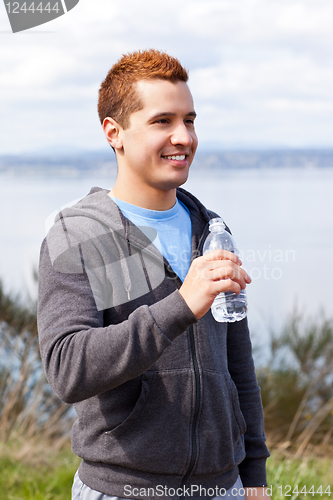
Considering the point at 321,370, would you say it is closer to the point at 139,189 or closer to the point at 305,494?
the point at 305,494

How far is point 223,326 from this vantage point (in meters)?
1.81

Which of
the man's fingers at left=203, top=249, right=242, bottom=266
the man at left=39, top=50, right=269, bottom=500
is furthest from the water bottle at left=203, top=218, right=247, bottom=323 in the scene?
the man's fingers at left=203, top=249, right=242, bottom=266

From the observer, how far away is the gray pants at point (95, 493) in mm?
1604

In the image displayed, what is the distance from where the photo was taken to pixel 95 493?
1611 mm

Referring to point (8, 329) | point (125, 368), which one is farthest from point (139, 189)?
point (8, 329)

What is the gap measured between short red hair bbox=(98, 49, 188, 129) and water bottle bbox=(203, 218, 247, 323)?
0.47m

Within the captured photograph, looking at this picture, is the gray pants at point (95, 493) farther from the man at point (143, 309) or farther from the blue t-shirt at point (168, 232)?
the blue t-shirt at point (168, 232)

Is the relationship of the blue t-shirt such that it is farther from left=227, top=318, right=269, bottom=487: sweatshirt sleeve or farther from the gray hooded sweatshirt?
left=227, top=318, right=269, bottom=487: sweatshirt sleeve

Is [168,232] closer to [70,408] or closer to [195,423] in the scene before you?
[195,423]

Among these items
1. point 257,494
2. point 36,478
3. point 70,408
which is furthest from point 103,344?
point 70,408

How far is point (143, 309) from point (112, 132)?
760 millimetres

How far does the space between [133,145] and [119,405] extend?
32.8 inches

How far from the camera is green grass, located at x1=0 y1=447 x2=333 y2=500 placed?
3430 millimetres

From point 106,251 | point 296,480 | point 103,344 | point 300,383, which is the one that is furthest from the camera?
point 300,383
